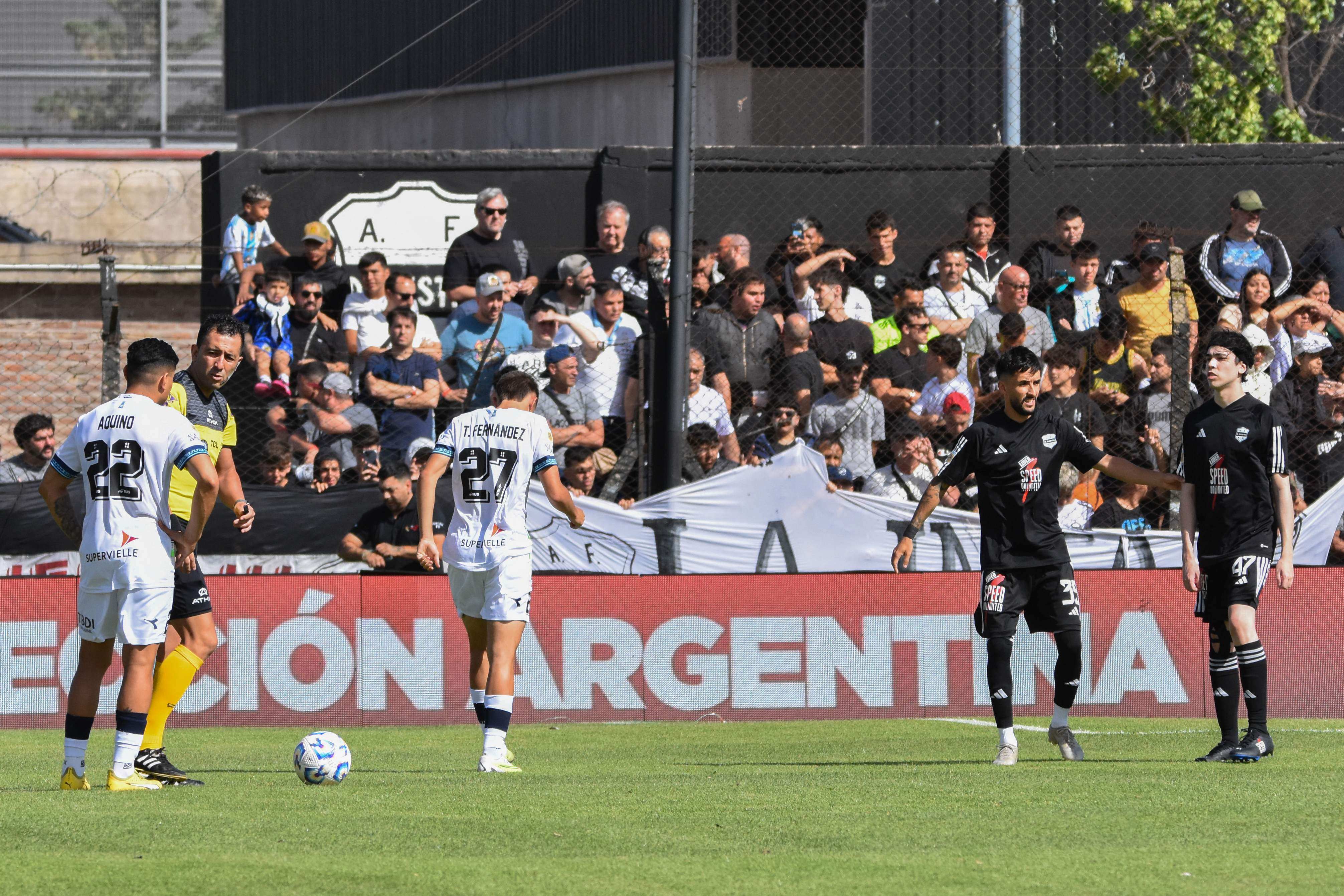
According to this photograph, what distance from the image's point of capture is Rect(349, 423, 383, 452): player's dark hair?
45.7 feet

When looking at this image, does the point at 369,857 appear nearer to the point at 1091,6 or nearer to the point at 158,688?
the point at 158,688

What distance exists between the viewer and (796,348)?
14469 millimetres

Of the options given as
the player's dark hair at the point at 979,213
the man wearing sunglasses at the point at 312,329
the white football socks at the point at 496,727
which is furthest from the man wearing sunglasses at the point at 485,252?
the white football socks at the point at 496,727

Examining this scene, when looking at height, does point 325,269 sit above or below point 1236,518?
above

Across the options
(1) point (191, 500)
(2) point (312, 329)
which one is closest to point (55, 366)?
(2) point (312, 329)

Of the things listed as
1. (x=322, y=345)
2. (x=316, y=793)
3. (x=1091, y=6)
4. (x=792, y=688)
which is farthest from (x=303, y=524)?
(x=1091, y=6)

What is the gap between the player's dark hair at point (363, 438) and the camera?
13930 millimetres

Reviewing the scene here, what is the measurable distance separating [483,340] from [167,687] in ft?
21.8

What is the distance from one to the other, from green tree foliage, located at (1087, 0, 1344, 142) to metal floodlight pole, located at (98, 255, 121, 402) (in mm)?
10947

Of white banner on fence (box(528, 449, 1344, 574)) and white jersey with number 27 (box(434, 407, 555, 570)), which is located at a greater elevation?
white jersey with number 27 (box(434, 407, 555, 570))

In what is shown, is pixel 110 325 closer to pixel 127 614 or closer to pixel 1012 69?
pixel 127 614

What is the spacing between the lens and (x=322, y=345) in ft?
48.5

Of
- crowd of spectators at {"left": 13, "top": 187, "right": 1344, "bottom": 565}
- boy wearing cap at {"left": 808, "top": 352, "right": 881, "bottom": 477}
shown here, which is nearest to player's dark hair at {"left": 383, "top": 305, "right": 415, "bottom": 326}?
crowd of spectators at {"left": 13, "top": 187, "right": 1344, "bottom": 565}

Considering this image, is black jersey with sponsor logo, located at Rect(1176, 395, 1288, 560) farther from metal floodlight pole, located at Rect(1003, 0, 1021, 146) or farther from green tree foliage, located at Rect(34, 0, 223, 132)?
green tree foliage, located at Rect(34, 0, 223, 132)
